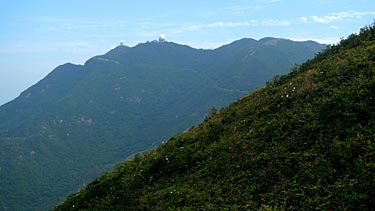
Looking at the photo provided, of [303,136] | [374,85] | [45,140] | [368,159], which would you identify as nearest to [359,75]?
[374,85]

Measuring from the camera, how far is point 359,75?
44.4 feet

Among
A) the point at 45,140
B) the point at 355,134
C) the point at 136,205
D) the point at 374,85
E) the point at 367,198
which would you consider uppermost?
the point at 374,85

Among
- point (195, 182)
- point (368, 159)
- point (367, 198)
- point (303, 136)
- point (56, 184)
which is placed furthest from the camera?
point (56, 184)

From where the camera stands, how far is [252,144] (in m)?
13.1

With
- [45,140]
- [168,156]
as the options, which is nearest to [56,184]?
[45,140]

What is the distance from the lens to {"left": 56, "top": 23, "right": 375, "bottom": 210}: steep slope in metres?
9.19

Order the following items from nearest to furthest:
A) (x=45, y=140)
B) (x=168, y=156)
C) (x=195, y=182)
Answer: (x=195, y=182) < (x=168, y=156) < (x=45, y=140)

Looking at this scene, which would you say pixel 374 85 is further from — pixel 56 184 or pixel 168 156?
pixel 56 184

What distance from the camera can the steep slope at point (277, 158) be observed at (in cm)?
919

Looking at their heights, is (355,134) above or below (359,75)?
below

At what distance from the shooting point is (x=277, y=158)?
11391mm

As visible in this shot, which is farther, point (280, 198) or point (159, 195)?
point (159, 195)

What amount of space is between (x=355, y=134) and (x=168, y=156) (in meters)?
7.94

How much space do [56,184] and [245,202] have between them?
396ft
